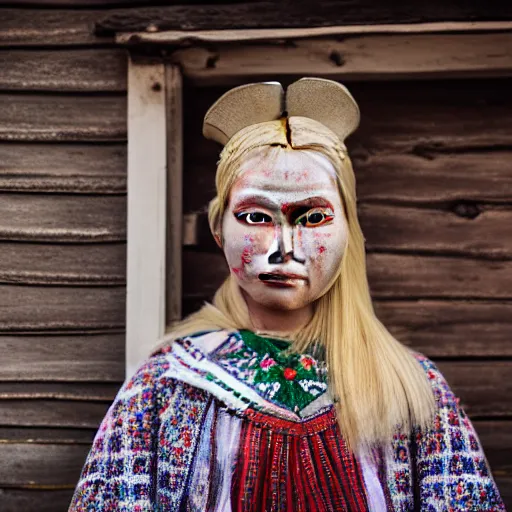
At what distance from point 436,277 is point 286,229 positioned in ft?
3.12

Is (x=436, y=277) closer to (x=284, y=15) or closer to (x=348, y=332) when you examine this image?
(x=348, y=332)

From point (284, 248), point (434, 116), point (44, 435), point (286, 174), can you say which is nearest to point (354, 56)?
point (434, 116)

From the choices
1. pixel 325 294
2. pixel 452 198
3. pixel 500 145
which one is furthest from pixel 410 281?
pixel 325 294

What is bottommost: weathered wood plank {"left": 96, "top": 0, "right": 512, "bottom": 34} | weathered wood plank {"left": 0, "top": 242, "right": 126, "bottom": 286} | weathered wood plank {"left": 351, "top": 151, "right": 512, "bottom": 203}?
weathered wood plank {"left": 0, "top": 242, "right": 126, "bottom": 286}

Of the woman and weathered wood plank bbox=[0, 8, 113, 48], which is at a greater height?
weathered wood plank bbox=[0, 8, 113, 48]

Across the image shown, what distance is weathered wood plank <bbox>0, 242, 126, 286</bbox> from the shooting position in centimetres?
247

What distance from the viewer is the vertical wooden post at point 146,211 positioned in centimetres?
236

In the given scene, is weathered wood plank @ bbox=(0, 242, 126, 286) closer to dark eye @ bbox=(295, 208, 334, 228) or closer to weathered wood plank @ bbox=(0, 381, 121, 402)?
weathered wood plank @ bbox=(0, 381, 121, 402)

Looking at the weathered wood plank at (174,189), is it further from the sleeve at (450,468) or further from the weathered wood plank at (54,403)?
the sleeve at (450,468)

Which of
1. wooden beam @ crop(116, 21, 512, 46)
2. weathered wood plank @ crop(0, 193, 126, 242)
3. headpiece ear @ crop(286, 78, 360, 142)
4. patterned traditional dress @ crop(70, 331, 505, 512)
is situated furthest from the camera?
weathered wood plank @ crop(0, 193, 126, 242)

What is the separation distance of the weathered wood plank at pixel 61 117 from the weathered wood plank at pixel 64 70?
0.11 ft

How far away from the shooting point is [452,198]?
256cm

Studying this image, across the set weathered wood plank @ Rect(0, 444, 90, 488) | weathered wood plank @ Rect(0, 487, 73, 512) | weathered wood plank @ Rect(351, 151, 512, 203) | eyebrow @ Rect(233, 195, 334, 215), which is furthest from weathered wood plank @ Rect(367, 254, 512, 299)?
weathered wood plank @ Rect(0, 487, 73, 512)

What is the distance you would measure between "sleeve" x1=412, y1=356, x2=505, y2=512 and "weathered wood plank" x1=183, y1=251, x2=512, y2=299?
2.37 feet
